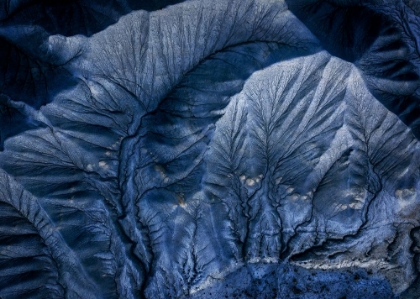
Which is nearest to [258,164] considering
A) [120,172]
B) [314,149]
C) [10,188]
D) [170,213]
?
[314,149]

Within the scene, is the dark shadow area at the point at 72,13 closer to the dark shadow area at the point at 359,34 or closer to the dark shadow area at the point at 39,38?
the dark shadow area at the point at 39,38

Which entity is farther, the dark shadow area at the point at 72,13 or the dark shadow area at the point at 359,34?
the dark shadow area at the point at 359,34

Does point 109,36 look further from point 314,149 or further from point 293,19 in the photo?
point 314,149

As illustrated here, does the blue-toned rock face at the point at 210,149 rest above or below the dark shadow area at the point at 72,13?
below

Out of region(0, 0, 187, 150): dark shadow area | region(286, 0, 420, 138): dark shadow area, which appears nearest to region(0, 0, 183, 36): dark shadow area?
region(0, 0, 187, 150): dark shadow area

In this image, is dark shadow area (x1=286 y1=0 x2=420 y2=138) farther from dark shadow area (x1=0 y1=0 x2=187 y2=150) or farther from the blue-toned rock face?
dark shadow area (x1=0 y1=0 x2=187 y2=150)

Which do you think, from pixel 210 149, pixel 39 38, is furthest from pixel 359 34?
pixel 39 38

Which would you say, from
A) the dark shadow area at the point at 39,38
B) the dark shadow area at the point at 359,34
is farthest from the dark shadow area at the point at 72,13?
the dark shadow area at the point at 359,34
